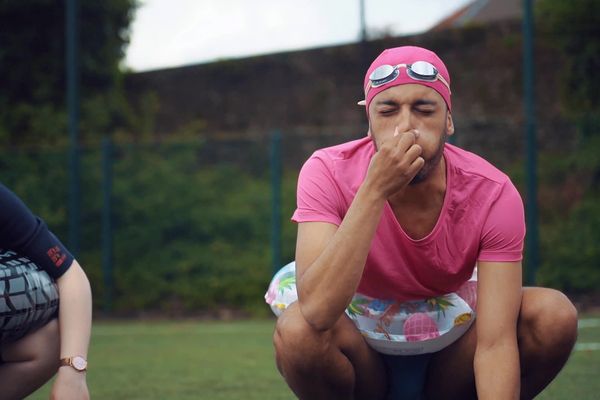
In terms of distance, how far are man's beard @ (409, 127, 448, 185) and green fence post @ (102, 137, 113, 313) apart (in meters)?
8.71

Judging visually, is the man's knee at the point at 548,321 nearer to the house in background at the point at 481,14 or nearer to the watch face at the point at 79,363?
the watch face at the point at 79,363

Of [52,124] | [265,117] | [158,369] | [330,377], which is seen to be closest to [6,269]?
[330,377]

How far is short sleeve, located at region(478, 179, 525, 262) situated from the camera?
3.40 meters

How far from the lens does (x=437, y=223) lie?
350 centimetres

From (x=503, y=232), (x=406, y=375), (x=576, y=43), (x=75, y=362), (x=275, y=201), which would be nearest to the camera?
(x=75, y=362)

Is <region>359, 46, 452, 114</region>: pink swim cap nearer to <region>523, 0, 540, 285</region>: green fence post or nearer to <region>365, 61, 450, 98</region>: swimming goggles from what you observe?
<region>365, 61, 450, 98</region>: swimming goggles

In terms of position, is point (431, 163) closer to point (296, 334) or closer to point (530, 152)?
point (296, 334)

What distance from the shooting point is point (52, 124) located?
1362cm

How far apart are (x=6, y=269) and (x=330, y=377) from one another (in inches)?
45.0

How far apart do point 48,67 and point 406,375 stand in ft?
36.1

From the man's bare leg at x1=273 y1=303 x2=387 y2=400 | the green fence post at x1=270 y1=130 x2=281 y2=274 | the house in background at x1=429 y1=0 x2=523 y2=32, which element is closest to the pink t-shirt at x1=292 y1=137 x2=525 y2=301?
the man's bare leg at x1=273 y1=303 x2=387 y2=400

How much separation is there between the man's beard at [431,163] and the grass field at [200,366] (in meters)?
1.82

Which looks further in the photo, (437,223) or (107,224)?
(107,224)

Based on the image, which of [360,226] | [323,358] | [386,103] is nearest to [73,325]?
[323,358]
